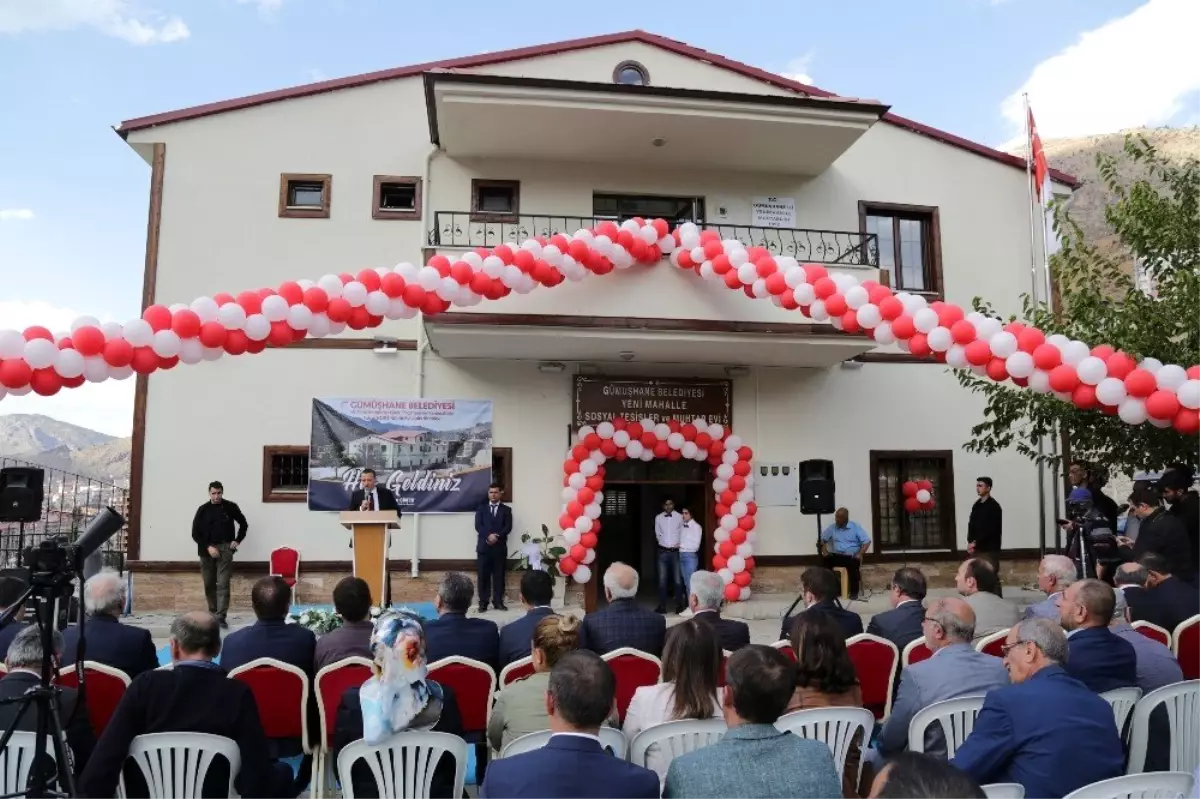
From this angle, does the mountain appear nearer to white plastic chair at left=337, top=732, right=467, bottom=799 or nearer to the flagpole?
the flagpole

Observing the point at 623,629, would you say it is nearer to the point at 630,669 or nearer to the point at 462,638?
the point at 630,669

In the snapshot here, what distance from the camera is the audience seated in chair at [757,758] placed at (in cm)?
209

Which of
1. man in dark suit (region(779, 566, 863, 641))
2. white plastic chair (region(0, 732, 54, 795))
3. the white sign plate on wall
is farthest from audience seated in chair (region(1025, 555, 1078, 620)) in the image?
the white sign plate on wall

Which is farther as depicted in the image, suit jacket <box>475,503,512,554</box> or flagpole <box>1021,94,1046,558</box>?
flagpole <box>1021,94,1046,558</box>

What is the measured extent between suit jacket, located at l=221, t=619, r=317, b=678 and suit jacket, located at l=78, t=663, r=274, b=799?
1020mm

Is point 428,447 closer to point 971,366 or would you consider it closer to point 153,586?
point 153,586

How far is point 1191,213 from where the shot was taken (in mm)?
6969

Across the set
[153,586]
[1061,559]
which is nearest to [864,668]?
[1061,559]

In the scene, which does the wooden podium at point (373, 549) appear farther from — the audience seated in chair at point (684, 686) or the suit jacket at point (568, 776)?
the suit jacket at point (568, 776)

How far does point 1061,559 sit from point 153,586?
9.63m

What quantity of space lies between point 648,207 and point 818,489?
15.4ft

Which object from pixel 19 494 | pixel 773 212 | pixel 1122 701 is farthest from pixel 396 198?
pixel 1122 701

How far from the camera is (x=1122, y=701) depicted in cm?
327

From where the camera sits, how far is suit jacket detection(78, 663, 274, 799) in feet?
8.92
